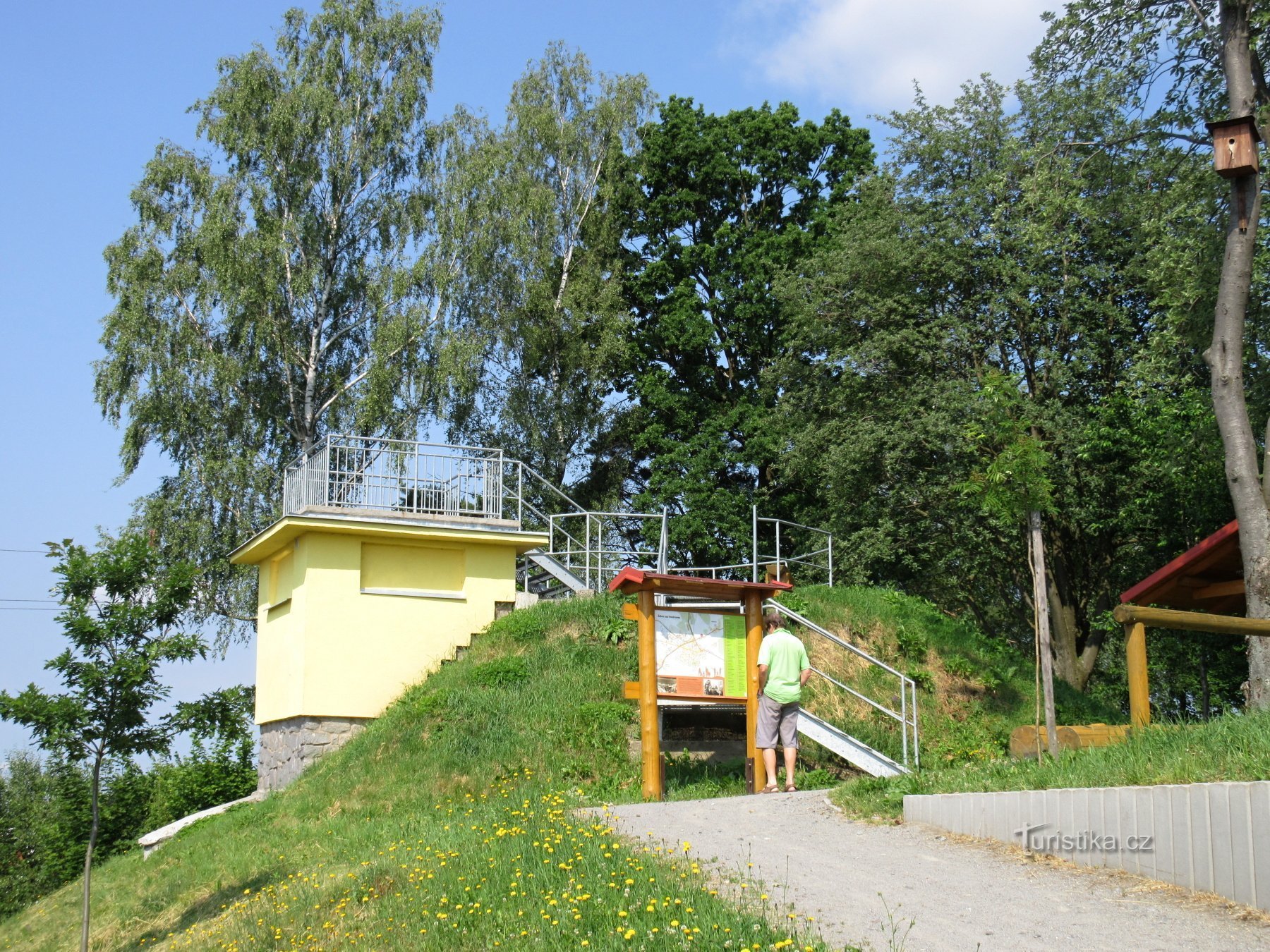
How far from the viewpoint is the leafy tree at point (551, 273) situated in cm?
3109

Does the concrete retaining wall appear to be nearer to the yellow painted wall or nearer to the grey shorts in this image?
the grey shorts

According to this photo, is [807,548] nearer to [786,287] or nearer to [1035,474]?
[786,287]

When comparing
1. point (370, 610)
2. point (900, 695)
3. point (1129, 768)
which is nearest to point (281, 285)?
point (370, 610)

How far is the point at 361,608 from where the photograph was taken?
1850 cm

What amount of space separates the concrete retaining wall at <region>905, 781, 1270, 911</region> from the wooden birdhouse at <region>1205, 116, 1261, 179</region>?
8.68 m

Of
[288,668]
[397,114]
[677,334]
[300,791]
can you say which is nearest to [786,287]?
[677,334]

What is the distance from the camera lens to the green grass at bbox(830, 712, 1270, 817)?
7.74m

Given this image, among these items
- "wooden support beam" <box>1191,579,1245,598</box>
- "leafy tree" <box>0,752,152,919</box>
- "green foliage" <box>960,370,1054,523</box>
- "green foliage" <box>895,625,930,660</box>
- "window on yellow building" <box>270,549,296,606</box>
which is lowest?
"leafy tree" <box>0,752,152,919</box>

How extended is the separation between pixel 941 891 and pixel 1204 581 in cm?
1019

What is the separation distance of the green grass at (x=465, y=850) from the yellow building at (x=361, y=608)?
768 millimetres

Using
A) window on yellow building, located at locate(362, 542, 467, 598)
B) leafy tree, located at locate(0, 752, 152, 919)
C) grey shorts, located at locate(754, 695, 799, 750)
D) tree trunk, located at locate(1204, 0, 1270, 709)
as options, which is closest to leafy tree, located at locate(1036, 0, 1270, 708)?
tree trunk, located at locate(1204, 0, 1270, 709)

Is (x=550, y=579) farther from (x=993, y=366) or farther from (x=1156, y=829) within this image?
(x=1156, y=829)

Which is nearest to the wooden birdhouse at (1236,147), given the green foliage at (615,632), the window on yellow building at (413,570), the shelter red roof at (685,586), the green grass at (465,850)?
the shelter red roof at (685,586)

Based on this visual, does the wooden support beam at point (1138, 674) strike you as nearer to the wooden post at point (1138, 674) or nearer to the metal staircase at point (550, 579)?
the wooden post at point (1138, 674)
